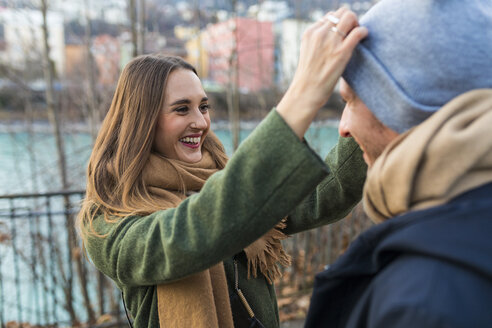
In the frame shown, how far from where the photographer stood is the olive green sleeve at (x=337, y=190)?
4.72 ft

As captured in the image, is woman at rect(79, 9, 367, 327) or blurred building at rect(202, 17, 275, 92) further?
blurred building at rect(202, 17, 275, 92)

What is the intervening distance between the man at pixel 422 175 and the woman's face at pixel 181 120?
33.9 inches

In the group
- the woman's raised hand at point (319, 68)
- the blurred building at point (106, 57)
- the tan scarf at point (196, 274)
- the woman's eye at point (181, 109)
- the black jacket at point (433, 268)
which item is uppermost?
the blurred building at point (106, 57)

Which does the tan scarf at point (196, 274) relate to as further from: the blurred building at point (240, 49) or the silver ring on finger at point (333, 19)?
the blurred building at point (240, 49)

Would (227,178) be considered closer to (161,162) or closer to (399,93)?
(399,93)

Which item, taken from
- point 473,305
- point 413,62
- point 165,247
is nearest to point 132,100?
point 165,247

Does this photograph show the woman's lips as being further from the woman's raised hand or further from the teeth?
the woman's raised hand

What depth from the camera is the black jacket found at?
656 millimetres

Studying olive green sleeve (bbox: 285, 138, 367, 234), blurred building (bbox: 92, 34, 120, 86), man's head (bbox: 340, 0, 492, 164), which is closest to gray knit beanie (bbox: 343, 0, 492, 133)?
man's head (bbox: 340, 0, 492, 164)

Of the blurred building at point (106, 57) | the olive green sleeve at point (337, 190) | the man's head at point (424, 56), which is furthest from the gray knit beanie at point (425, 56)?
the blurred building at point (106, 57)

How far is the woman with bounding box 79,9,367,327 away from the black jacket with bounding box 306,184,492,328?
0.24 meters

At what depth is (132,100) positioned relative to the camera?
165 cm

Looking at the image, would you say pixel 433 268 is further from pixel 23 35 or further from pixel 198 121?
pixel 23 35

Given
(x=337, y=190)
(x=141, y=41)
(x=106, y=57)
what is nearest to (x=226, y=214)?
(x=337, y=190)
